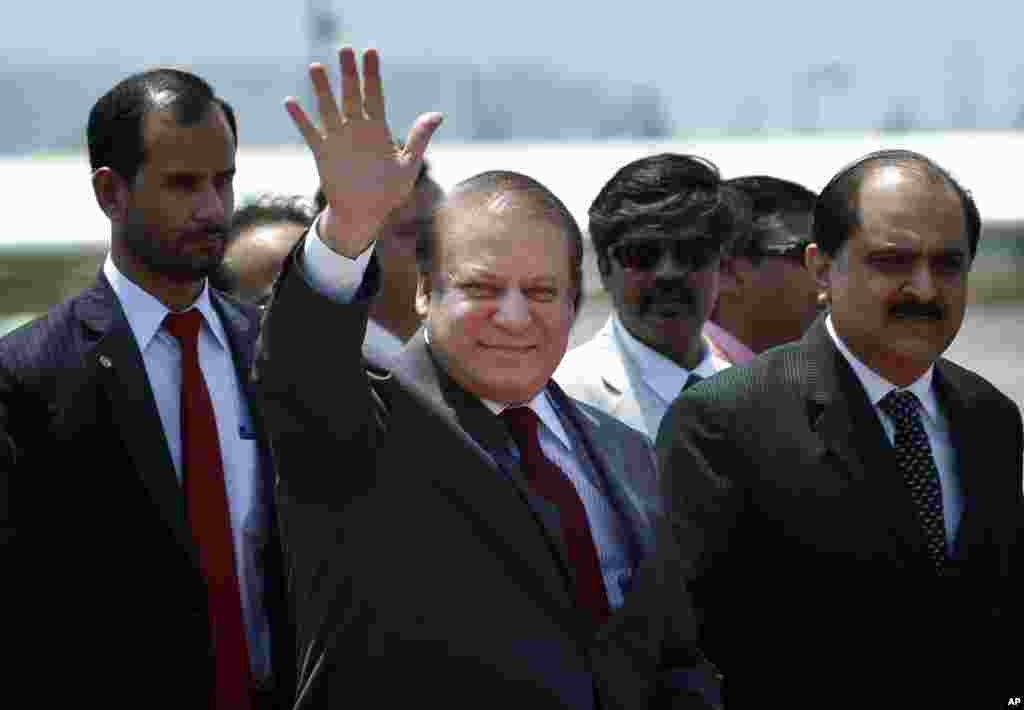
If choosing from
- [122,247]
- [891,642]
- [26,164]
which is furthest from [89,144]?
[26,164]

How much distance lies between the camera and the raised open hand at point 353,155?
2.95 m

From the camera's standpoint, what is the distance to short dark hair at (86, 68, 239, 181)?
421cm

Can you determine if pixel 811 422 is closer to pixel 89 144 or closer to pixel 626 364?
pixel 626 364

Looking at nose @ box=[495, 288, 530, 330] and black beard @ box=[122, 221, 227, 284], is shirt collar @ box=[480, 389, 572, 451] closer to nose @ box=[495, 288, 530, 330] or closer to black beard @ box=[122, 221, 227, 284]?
nose @ box=[495, 288, 530, 330]

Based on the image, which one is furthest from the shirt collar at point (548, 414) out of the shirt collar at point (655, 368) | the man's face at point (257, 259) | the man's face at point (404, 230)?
the man's face at point (257, 259)

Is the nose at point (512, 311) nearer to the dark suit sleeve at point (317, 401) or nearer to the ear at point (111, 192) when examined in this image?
the dark suit sleeve at point (317, 401)

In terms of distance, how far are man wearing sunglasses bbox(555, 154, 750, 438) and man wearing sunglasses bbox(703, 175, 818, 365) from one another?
0.51 meters

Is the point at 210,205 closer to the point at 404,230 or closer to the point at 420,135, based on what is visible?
the point at 420,135

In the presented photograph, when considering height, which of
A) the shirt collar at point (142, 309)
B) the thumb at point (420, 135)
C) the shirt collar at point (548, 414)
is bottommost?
the shirt collar at point (548, 414)

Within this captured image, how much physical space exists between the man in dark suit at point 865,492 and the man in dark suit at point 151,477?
0.83 metres

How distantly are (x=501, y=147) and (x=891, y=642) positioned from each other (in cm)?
3527

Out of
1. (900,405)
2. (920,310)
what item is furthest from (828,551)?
(920,310)

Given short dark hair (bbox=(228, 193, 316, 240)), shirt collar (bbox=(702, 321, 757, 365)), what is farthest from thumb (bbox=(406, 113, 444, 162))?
short dark hair (bbox=(228, 193, 316, 240))

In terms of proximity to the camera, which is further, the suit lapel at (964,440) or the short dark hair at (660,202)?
the short dark hair at (660,202)
